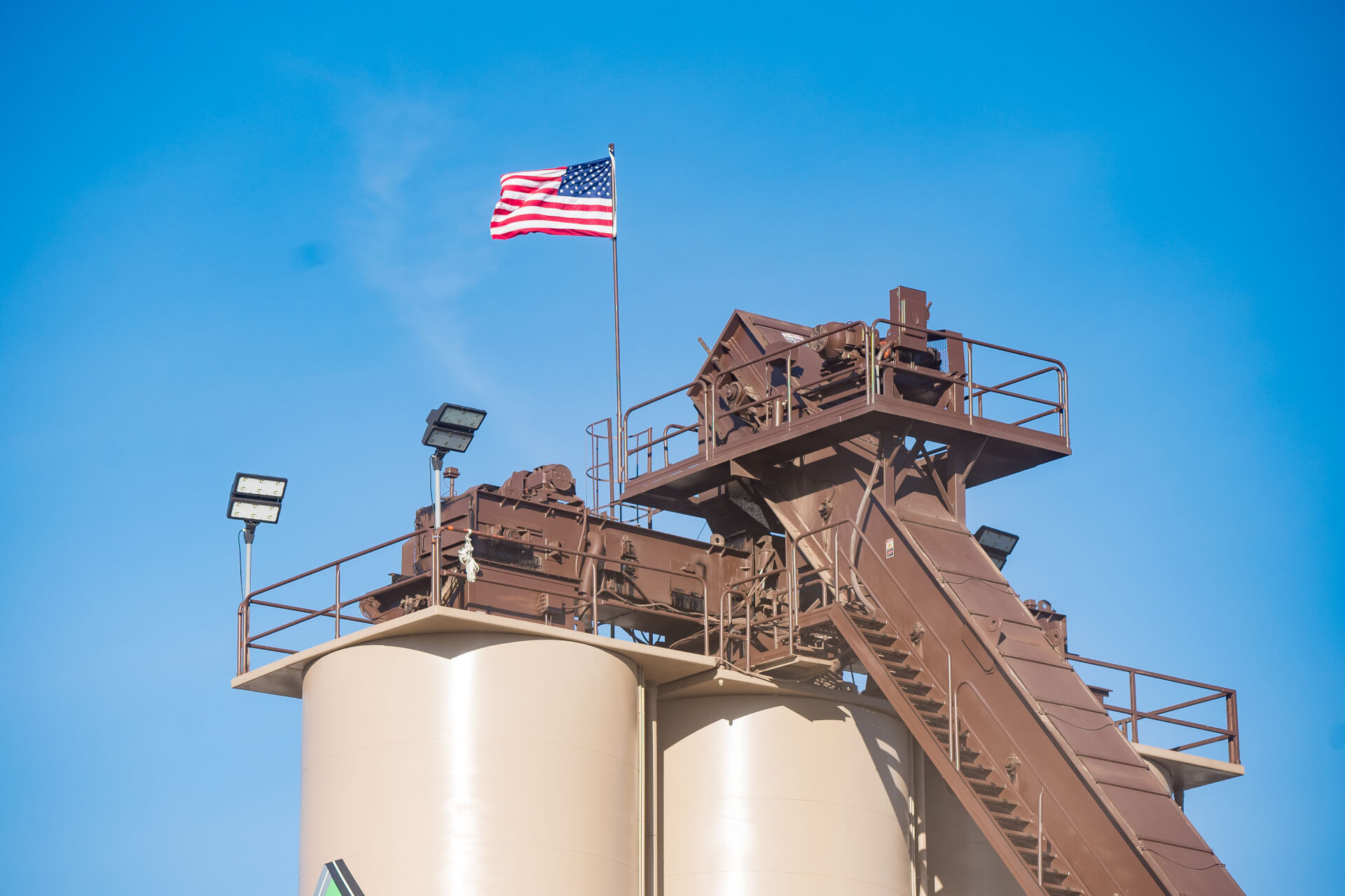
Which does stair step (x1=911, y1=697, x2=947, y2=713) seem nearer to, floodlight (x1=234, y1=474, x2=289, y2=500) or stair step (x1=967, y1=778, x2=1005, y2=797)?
stair step (x1=967, y1=778, x2=1005, y2=797)

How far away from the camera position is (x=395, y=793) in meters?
31.9

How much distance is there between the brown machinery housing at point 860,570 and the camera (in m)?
30.8

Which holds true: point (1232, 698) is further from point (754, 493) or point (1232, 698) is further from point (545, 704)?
point (545, 704)

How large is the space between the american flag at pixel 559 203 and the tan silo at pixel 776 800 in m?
9.78

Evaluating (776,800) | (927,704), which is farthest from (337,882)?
(927,704)

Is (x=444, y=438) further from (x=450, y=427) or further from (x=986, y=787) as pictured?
(x=986, y=787)

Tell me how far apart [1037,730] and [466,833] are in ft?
29.3

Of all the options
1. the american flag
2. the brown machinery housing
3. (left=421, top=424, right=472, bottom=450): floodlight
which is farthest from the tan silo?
the american flag

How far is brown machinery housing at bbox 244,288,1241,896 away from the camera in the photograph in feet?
101

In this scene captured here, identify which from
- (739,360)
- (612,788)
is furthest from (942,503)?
(612,788)

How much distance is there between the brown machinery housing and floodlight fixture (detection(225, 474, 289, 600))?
7.61ft

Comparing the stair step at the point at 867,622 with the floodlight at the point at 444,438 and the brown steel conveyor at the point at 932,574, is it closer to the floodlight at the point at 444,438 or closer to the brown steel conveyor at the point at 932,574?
the brown steel conveyor at the point at 932,574

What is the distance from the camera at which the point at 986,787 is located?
31719mm

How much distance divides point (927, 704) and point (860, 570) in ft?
9.82
